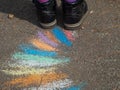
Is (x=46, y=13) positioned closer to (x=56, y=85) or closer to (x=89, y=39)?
(x=89, y=39)

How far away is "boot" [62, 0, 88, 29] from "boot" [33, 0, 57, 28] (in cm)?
9

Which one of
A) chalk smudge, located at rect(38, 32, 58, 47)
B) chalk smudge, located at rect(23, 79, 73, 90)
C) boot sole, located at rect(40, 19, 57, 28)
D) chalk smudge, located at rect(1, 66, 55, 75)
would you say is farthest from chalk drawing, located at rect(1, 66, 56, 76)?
boot sole, located at rect(40, 19, 57, 28)

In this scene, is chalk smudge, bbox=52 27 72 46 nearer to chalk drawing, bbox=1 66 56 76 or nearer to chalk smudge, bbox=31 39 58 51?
chalk smudge, bbox=31 39 58 51

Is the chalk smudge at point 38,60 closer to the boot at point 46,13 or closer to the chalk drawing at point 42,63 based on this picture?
the chalk drawing at point 42,63

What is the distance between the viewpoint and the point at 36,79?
2369mm

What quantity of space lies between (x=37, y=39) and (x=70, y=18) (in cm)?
31

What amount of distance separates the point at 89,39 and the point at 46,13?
15.2 inches

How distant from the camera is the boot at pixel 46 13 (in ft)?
8.54

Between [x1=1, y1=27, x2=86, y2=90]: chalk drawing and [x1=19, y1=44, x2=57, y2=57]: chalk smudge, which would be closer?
[x1=1, y1=27, x2=86, y2=90]: chalk drawing

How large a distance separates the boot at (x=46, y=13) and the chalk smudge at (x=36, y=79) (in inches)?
18.5

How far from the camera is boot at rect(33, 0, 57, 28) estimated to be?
2602 millimetres

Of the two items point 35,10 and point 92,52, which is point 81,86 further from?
point 35,10

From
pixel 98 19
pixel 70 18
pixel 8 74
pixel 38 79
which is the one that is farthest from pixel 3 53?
pixel 98 19

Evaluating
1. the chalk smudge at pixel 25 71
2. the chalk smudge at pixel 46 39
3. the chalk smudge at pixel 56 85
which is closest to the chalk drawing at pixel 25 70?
the chalk smudge at pixel 25 71
